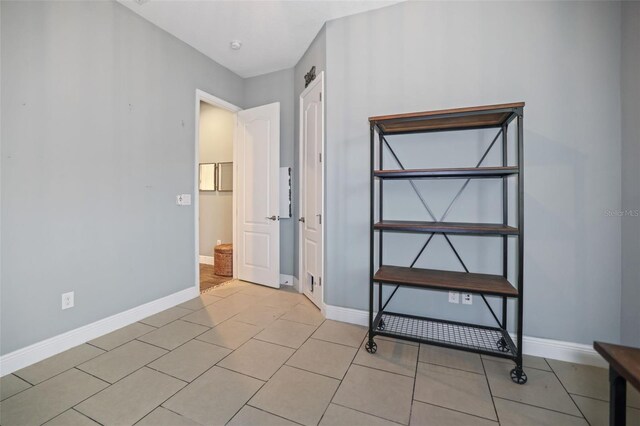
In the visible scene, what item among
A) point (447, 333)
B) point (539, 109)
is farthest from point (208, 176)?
point (539, 109)

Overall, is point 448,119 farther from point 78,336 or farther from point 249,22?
point 78,336

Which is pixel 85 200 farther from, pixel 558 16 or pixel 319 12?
pixel 558 16

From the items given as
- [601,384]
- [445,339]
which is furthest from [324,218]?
[601,384]

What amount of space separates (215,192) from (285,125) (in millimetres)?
1894

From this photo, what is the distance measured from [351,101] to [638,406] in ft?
9.04

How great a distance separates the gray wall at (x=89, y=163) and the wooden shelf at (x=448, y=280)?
2.22 meters

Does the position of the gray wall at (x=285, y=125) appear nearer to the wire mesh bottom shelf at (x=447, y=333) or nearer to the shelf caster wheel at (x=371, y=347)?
the wire mesh bottom shelf at (x=447, y=333)

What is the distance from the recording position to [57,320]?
6.77 ft

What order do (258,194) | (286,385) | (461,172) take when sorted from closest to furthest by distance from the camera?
(286,385)
(461,172)
(258,194)

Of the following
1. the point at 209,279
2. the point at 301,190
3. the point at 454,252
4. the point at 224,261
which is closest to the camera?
the point at 454,252

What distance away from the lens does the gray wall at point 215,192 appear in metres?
4.56

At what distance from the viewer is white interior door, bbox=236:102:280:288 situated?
11.4 ft

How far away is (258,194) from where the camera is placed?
142 inches

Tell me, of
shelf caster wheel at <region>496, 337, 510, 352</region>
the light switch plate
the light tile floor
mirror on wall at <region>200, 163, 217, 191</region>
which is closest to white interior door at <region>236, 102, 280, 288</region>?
the light switch plate
